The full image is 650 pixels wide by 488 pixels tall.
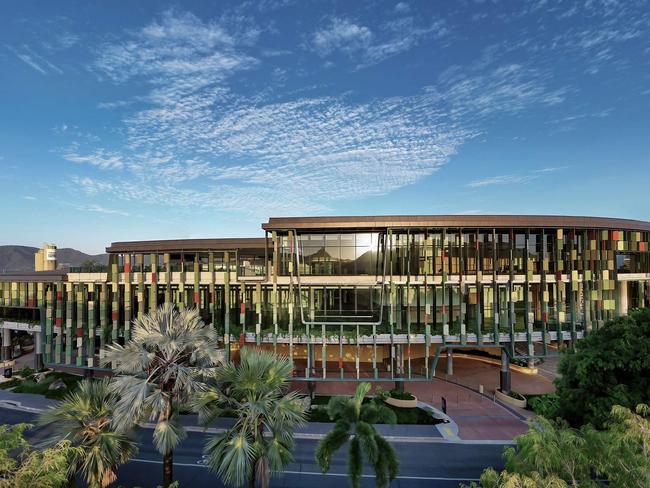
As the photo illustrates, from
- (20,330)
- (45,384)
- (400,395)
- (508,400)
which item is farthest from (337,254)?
(20,330)

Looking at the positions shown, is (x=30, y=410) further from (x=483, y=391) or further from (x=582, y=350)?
(x=582, y=350)

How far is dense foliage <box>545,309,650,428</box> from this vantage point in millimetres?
19656

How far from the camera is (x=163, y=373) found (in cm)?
1489

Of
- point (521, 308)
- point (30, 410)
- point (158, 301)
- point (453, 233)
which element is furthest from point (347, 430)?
point (30, 410)

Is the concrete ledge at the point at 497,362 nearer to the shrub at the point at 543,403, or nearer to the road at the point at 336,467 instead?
the shrub at the point at 543,403

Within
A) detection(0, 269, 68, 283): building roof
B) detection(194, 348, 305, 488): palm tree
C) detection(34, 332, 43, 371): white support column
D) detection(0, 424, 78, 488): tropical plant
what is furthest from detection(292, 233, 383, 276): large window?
detection(34, 332, 43, 371): white support column

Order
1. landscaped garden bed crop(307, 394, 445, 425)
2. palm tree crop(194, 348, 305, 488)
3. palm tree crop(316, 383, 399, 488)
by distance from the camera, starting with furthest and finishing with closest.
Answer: landscaped garden bed crop(307, 394, 445, 425)
palm tree crop(316, 383, 399, 488)
palm tree crop(194, 348, 305, 488)

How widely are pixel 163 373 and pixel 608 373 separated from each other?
2626 cm

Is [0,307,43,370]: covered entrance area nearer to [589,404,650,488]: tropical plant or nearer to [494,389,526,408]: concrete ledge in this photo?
[589,404,650,488]: tropical plant

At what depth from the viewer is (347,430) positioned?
14734 mm

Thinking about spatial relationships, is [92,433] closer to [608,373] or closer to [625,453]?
[625,453]

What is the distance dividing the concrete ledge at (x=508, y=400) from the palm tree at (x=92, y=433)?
103ft

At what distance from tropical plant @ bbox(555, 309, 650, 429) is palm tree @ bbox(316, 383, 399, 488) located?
45.8 ft

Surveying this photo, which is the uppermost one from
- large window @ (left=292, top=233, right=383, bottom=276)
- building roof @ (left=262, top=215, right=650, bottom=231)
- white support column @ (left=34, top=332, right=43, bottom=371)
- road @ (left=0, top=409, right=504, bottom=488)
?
building roof @ (left=262, top=215, right=650, bottom=231)
